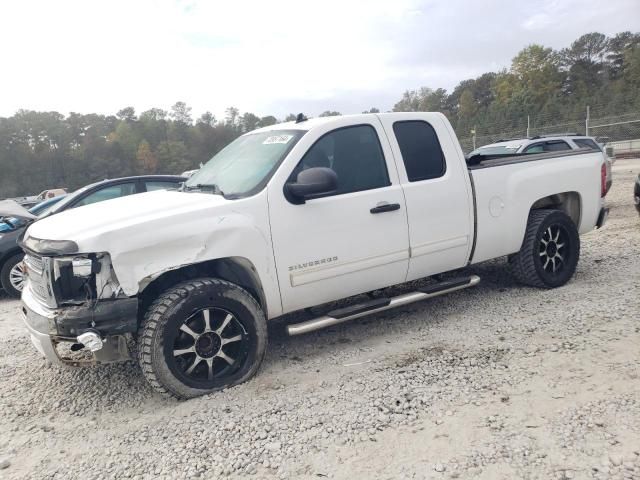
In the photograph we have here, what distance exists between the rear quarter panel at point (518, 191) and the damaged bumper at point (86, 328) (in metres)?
3.10

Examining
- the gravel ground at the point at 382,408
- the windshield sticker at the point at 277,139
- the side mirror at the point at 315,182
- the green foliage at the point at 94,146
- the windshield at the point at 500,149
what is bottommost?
the gravel ground at the point at 382,408

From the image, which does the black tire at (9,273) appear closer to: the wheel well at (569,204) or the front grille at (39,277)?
the front grille at (39,277)

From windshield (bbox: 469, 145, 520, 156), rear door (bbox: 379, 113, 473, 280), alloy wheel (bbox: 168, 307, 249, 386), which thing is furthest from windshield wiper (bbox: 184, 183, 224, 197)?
windshield (bbox: 469, 145, 520, 156)

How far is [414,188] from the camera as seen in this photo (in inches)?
160

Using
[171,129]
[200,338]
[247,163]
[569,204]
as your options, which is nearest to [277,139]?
[247,163]

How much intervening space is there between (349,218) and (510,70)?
84661 millimetres

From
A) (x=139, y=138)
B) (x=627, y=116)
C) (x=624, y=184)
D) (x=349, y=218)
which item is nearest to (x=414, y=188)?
(x=349, y=218)

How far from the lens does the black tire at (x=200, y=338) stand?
10.2 ft

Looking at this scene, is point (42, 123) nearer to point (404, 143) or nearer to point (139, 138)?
point (139, 138)

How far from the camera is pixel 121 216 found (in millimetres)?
3248

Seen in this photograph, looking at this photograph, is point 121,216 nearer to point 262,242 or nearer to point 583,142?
point 262,242

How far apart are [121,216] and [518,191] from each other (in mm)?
3606

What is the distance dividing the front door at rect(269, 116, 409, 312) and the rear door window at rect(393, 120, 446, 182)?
0.19 metres

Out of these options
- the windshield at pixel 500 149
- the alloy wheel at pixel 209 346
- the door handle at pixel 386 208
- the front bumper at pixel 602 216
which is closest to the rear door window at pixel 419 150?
the door handle at pixel 386 208
